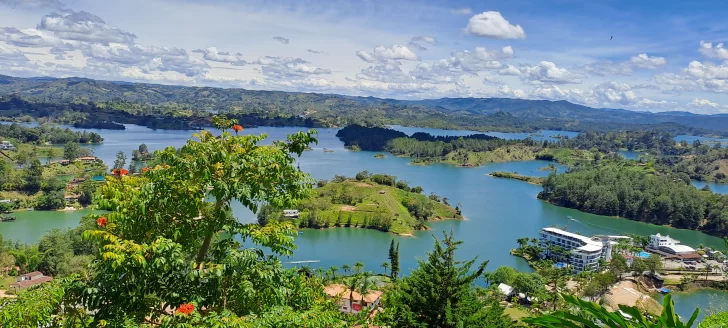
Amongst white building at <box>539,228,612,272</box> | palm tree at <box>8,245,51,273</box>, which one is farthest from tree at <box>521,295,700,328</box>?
white building at <box>539,228,612,272</box>

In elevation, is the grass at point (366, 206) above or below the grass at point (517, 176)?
below

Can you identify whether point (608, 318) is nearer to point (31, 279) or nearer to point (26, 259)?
point (31, 279)

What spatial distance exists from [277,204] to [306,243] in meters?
27.3

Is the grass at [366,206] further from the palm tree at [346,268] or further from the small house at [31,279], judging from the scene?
the small house at [31,279]

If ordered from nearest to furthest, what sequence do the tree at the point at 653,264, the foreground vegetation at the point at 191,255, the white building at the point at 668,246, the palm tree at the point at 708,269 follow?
the foreground vegetation at the point at 191,255
the tree at the point at 653,264
the palm tree at the point at 708,269
the white building at the point at 668,246

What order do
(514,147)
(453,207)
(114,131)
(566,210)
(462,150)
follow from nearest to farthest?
(453,207), (566,210), (462,150), (514,147), (114,131)

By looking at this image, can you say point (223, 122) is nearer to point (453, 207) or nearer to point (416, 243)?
point (416, 243)

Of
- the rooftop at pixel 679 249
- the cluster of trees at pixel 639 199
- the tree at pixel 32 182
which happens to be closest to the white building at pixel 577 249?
the rooftop at pixel 679 249

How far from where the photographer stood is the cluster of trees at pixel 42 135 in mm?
60219

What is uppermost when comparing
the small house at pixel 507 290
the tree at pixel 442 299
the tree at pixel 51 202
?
the tree at pixel 442 299

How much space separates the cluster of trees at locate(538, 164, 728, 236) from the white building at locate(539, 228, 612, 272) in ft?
45.6

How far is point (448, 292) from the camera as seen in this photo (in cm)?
591

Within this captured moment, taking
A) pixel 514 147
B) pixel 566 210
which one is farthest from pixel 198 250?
pixel 514 147

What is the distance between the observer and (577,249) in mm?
26375
